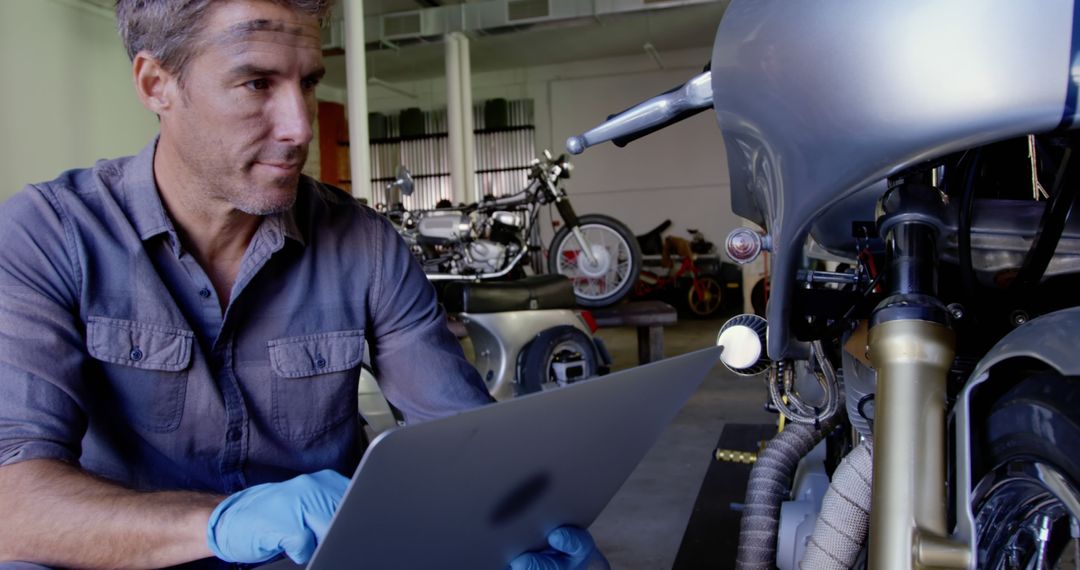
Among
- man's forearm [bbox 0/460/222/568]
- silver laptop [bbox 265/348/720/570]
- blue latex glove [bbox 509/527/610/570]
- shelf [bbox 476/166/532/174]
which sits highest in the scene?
shelf [bbox 476/166/532/174]

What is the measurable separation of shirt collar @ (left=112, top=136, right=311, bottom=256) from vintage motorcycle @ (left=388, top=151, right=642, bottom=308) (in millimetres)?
4101

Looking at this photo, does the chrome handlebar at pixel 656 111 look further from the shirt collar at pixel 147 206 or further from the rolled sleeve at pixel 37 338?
the rolled sleeve at pixel 37 338

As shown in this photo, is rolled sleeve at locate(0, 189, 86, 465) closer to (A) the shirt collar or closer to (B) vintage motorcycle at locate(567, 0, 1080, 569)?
(A) the shirt collar

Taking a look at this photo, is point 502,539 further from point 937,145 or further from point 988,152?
point 988,152

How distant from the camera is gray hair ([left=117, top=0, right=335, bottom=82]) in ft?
3.69

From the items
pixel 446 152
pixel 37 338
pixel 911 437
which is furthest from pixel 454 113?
pixel 911 437

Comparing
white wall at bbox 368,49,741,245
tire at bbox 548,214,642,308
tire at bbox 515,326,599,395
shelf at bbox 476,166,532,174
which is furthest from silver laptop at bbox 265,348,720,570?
shelf at bbox 476,166,532,174

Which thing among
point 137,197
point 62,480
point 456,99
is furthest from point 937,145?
point 456,99

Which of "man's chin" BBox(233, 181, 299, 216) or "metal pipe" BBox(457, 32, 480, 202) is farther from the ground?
"metal pipe" BBox(457, 32, 480, 202)

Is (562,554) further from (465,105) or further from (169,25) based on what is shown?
(465,105)

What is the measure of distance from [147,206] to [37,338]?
0.26 metres

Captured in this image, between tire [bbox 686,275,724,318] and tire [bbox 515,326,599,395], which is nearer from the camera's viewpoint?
tire [bbox 515,326,599,395]

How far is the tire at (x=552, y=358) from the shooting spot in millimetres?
3664

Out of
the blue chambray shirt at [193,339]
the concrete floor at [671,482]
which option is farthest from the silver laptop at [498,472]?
the concrete floor at [671,482]
